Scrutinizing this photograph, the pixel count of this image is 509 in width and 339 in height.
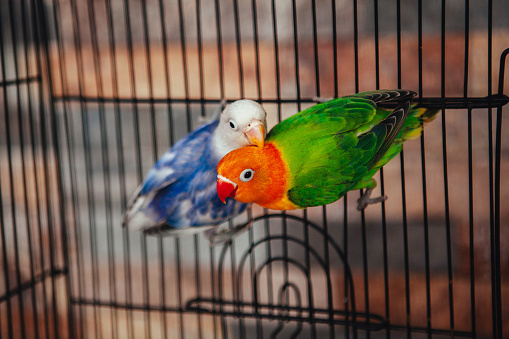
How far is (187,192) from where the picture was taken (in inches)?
32.2

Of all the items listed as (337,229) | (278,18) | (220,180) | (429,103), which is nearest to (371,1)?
(278,18)

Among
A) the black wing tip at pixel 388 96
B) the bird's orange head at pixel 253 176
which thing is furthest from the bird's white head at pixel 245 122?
the black wing tip at pixel 388 96

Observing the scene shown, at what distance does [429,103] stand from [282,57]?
0.45 metres

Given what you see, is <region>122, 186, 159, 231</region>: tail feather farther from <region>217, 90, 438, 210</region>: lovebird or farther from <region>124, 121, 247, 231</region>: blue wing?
<region>217, 90, 438, 210</region>: lovebird

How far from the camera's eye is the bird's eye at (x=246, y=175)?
643 millimetres

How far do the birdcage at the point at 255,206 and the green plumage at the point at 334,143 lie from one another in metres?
0.20

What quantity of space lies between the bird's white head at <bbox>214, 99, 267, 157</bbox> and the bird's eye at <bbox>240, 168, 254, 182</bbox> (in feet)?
0.14

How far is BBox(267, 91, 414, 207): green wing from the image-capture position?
0.69m

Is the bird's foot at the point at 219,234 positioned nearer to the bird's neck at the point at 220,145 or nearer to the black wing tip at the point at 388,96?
the bird's neck at the point at 220,145

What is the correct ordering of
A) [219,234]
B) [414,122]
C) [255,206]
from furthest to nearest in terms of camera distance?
[255,206]
[219,234]
[414,122]

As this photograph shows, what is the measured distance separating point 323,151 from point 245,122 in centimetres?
11

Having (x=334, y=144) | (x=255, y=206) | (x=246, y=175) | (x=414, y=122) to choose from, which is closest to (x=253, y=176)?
(x=246, y=175)

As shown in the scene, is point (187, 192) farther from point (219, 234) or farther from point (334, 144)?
point (334, 144)

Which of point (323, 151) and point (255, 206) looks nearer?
point (323, 151)
